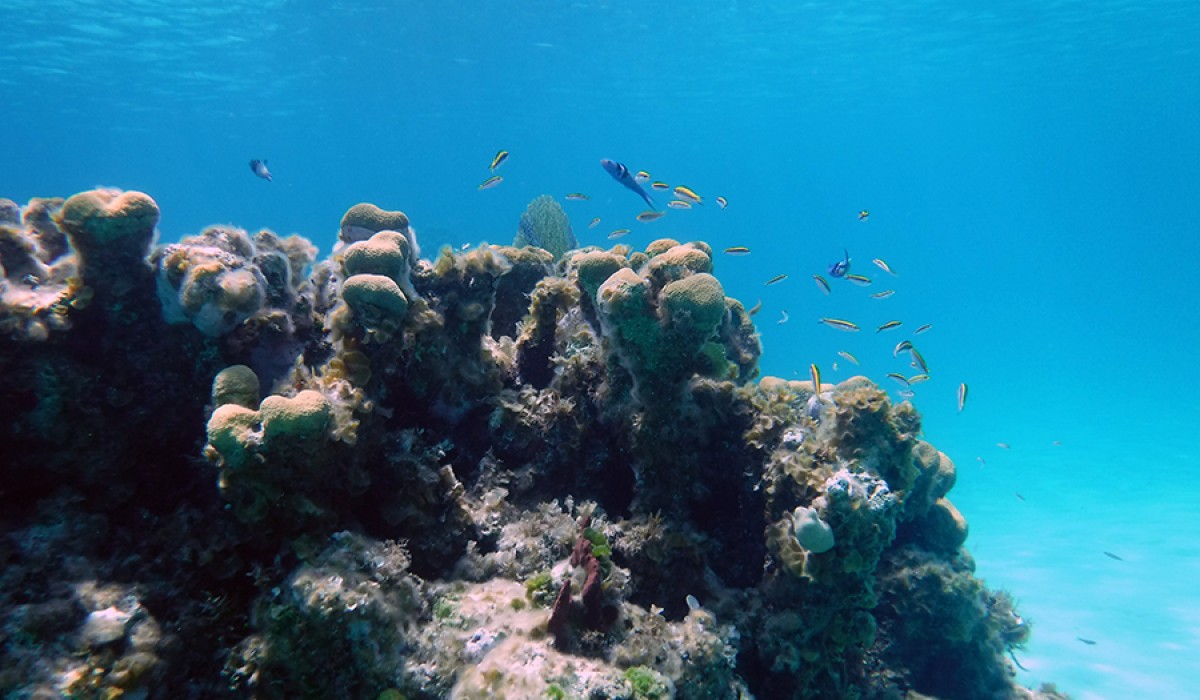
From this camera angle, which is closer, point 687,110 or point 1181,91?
point 1181,91

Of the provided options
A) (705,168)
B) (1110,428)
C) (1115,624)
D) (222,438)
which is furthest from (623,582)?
(705,168)

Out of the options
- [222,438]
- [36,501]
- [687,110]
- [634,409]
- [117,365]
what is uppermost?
[687,110]

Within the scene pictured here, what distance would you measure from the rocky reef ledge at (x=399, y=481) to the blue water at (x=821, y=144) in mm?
10332

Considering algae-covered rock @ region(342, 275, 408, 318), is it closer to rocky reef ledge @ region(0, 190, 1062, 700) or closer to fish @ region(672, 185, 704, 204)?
rocky reef ledge @ region(0, 190, 1062, 700)

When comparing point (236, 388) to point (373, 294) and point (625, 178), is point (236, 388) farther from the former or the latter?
point (625, 178)

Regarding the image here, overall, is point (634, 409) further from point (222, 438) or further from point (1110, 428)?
point (1110, 428)

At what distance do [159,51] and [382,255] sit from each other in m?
43.7

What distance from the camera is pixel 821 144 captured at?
290ft

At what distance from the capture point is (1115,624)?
42.4 feet

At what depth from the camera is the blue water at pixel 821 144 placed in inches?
875

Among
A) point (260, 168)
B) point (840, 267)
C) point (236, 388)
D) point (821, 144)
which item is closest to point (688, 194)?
point (840, 267)

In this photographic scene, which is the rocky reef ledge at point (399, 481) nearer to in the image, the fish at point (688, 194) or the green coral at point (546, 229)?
the fish at point (688, 194)

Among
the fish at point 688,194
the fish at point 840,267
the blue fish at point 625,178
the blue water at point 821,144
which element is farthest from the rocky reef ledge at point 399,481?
the blue water at point 821,144

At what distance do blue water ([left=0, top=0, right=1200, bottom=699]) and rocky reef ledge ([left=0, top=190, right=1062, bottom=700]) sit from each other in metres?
10.3
